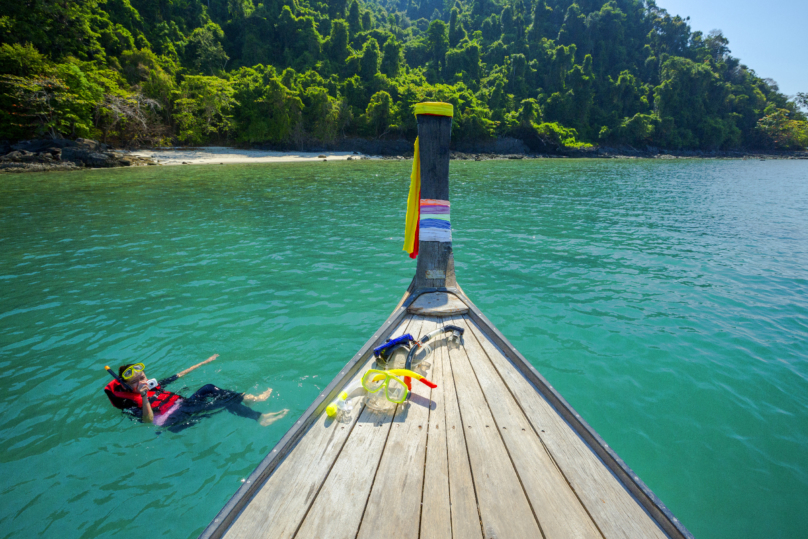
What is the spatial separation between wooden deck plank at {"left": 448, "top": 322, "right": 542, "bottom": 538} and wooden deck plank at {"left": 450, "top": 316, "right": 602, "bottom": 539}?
0.05 m

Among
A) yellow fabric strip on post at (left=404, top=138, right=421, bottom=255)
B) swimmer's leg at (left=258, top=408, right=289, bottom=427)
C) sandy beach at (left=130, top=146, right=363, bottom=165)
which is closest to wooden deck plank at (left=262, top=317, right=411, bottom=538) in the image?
swimmer's leg at (left=258, top=408, right=289, bottom=427)

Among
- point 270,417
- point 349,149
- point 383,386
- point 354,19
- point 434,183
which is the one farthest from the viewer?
point 354,19

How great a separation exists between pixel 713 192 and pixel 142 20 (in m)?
89.7

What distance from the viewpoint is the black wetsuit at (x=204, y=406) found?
4.31m

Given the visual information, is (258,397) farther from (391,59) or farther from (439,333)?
(391,59)

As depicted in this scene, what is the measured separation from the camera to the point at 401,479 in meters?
2.23

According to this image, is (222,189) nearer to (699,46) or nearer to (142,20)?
(142,20)

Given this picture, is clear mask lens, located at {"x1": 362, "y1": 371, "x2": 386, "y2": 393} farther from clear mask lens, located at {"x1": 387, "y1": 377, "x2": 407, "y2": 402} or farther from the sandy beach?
the sandy beach

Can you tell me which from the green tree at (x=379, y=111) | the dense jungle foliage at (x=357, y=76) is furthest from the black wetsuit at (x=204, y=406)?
the green tree at (x=379, y=111)

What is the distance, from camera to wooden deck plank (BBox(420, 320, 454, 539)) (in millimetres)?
1904

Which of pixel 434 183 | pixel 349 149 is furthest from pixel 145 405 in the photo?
pixel 349 149

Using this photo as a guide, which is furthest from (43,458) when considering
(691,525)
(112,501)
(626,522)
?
(691,525)

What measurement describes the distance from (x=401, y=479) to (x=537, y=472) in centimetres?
87

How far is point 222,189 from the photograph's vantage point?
75.8 feet
